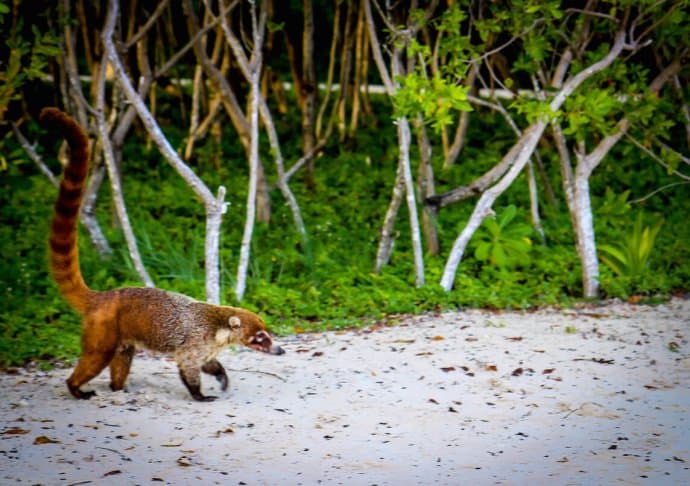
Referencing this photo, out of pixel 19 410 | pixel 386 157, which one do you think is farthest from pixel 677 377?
pixel 386 157

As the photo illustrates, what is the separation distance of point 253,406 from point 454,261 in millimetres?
3366

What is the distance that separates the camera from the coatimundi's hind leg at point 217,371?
6.80 metres

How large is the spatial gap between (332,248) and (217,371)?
156 inches

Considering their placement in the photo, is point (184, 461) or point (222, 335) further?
point (222, 335)

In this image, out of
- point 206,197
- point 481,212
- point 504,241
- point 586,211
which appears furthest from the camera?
point 504,241

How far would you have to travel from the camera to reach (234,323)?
668 centimetres

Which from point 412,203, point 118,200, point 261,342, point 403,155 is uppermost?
point 403,155

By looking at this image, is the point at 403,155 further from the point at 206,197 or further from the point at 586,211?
the point at 206,197

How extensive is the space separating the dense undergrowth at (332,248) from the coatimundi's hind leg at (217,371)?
4.66 feet

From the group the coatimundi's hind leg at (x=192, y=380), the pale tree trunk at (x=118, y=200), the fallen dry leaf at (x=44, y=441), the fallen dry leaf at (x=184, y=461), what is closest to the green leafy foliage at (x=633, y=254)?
the pale tree trunk at (x=118, y=200)

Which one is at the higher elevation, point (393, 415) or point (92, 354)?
point (92, 354)


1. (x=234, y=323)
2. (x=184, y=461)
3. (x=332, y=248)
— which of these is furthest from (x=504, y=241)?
(x=184, y=461)

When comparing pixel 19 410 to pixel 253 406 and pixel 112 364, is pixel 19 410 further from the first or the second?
pixel 253 406

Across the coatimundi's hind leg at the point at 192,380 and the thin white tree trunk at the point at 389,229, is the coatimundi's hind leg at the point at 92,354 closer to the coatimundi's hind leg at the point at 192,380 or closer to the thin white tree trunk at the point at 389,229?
the coatimundi's hind leg at the point at 192,380
